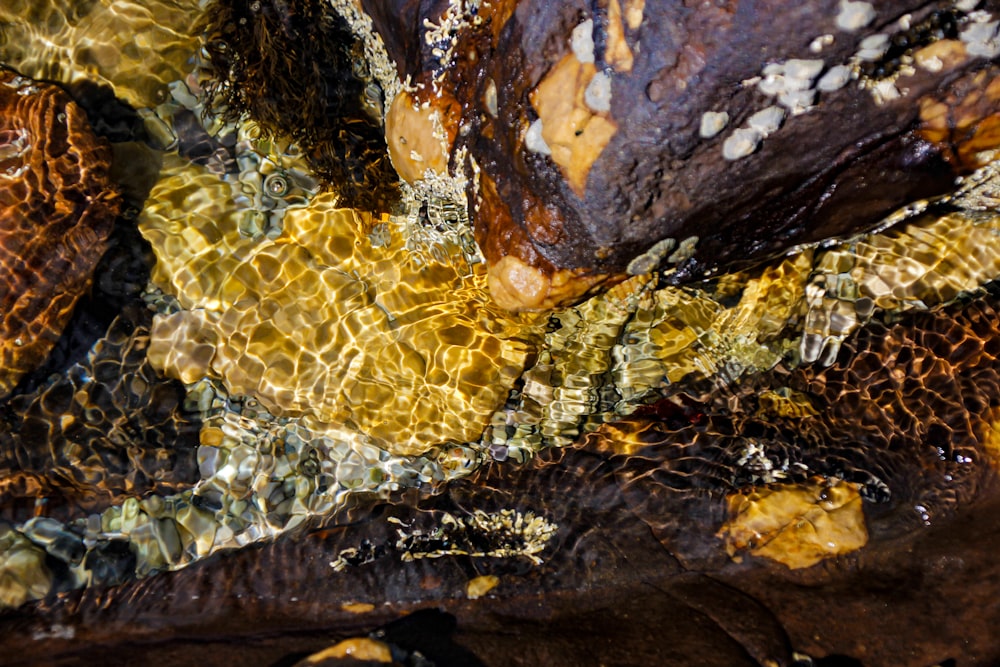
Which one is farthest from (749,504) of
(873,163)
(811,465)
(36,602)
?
(36,602)

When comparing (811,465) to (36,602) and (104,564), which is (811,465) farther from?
(36,602)

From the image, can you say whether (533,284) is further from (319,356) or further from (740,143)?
(319,356)

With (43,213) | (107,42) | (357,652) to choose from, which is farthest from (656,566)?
(107,42)

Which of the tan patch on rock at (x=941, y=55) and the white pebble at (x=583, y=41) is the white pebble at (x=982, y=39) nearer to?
the tan patch on rock at (x=941, y=55)

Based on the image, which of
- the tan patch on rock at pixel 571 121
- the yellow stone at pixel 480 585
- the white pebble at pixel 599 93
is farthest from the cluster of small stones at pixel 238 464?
the white pebble at pixel 599 93

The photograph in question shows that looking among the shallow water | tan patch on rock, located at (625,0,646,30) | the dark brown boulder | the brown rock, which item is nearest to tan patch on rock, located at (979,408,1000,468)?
the shallow water
